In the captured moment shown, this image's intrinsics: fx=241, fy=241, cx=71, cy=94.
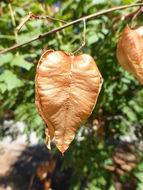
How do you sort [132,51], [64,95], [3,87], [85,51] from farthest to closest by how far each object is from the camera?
1. [85,51]
2. [3,87]
3. [132,51]
4. [64,95]

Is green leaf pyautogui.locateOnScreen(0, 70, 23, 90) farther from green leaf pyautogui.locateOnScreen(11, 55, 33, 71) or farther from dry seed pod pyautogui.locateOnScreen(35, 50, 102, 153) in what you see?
dry seed pod pyautogui.locateOnScreen(35, 50, 102, 153)

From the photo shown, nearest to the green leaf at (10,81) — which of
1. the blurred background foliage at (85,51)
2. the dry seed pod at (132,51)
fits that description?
the blurred background foliage at (85,51)

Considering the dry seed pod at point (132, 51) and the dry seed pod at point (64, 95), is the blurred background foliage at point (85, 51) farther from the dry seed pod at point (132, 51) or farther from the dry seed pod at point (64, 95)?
the dry seed pod at point (64, 95)

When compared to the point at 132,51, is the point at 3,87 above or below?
below

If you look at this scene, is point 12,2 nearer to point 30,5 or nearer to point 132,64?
point 30,5

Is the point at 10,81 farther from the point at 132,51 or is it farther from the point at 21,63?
the point at 132,51

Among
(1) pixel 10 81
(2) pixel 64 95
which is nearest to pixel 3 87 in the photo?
(1) pixel 10 81
